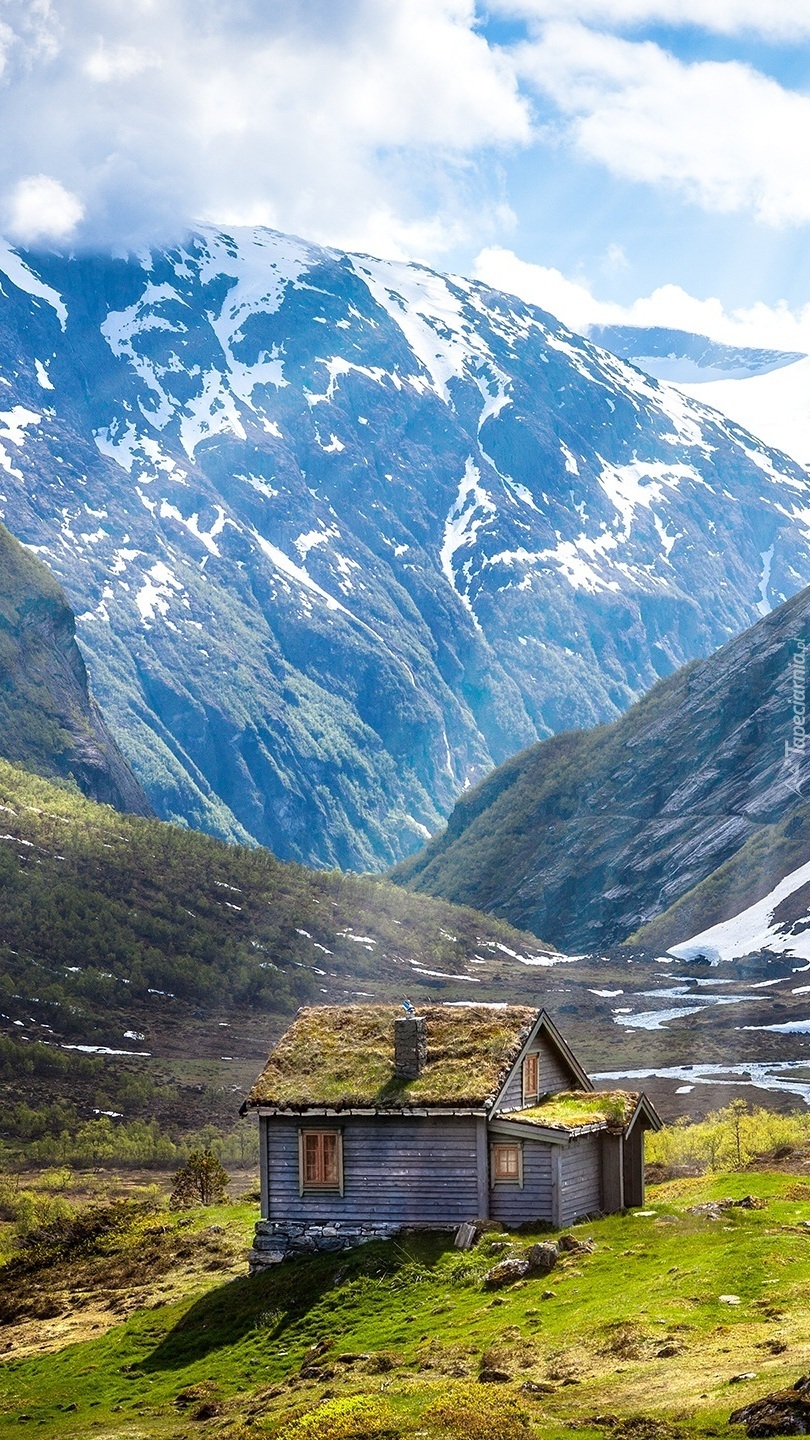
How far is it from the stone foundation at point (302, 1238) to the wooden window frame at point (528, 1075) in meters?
6.12

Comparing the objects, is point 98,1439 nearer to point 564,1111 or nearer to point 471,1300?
point 471,1300

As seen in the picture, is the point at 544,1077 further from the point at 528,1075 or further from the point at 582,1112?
the point at 582,1112

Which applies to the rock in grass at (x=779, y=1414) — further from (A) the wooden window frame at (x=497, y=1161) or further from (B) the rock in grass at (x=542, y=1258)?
(A) the wooden window frame at (x=497, y=1161)

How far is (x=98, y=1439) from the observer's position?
39.6m

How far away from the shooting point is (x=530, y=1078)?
53562 millimetres

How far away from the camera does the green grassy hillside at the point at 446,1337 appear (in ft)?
105

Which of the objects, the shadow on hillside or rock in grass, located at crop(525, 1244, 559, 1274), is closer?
rock in grass, located at crop(525, 1244, 559, 1274)

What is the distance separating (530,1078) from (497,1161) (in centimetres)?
424

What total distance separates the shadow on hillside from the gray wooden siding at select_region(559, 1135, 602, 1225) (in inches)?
156

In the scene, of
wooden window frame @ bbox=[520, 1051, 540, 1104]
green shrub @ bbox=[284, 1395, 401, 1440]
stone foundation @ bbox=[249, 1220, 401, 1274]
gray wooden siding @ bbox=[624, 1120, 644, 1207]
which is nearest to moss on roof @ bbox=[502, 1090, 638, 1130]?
wooden window frame @ bbox=[520, 1051, 540, 1104]

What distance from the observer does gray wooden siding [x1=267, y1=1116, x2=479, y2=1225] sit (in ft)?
164

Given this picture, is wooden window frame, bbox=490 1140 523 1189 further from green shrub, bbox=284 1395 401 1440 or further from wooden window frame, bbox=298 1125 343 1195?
green shrub, bbox=284 1395 401 1440

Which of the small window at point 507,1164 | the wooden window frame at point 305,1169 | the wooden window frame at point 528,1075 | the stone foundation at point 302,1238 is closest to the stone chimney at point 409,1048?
the wooden window frame at point 305,1169

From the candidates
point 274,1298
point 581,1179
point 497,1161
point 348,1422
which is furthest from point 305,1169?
point 348,1422
